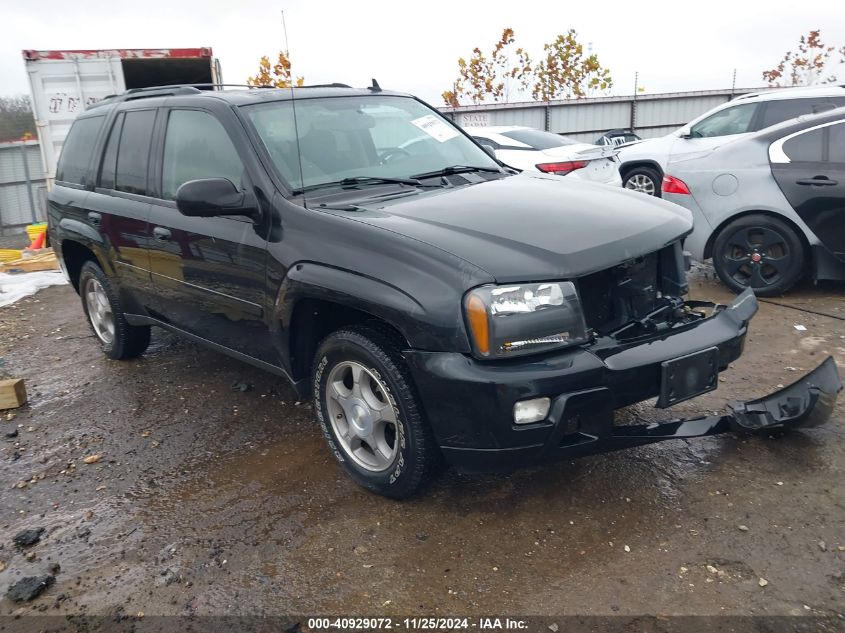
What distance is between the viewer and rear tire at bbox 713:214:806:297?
5.73 m

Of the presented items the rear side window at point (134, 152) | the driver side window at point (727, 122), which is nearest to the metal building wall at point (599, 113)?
the driver side window at point (727, 122)

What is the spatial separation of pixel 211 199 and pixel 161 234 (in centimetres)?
102

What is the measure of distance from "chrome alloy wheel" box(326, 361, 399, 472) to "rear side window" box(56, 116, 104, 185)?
3006mm

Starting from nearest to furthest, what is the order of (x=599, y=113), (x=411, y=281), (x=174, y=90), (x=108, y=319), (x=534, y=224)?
(x=411, y=281) < (x=534, y=224) < (x=174, y=90) < (x=108, y=319) < (x=599, y=113)

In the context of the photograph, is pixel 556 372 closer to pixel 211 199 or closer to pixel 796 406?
pixel 796 406

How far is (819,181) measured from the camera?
553 centimetres

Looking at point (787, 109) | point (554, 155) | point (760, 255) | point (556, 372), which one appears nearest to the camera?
point (556, 372)

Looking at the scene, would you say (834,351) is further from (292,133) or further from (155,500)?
(155,500)

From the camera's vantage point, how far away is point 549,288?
2.74 metres

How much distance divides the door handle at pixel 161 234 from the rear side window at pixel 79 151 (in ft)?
4.30

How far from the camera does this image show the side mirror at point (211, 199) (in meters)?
3.26

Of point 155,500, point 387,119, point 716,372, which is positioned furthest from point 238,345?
point 716,372

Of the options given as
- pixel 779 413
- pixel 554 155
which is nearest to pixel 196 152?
pixel 779 413

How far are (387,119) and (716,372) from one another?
91.0 inches
